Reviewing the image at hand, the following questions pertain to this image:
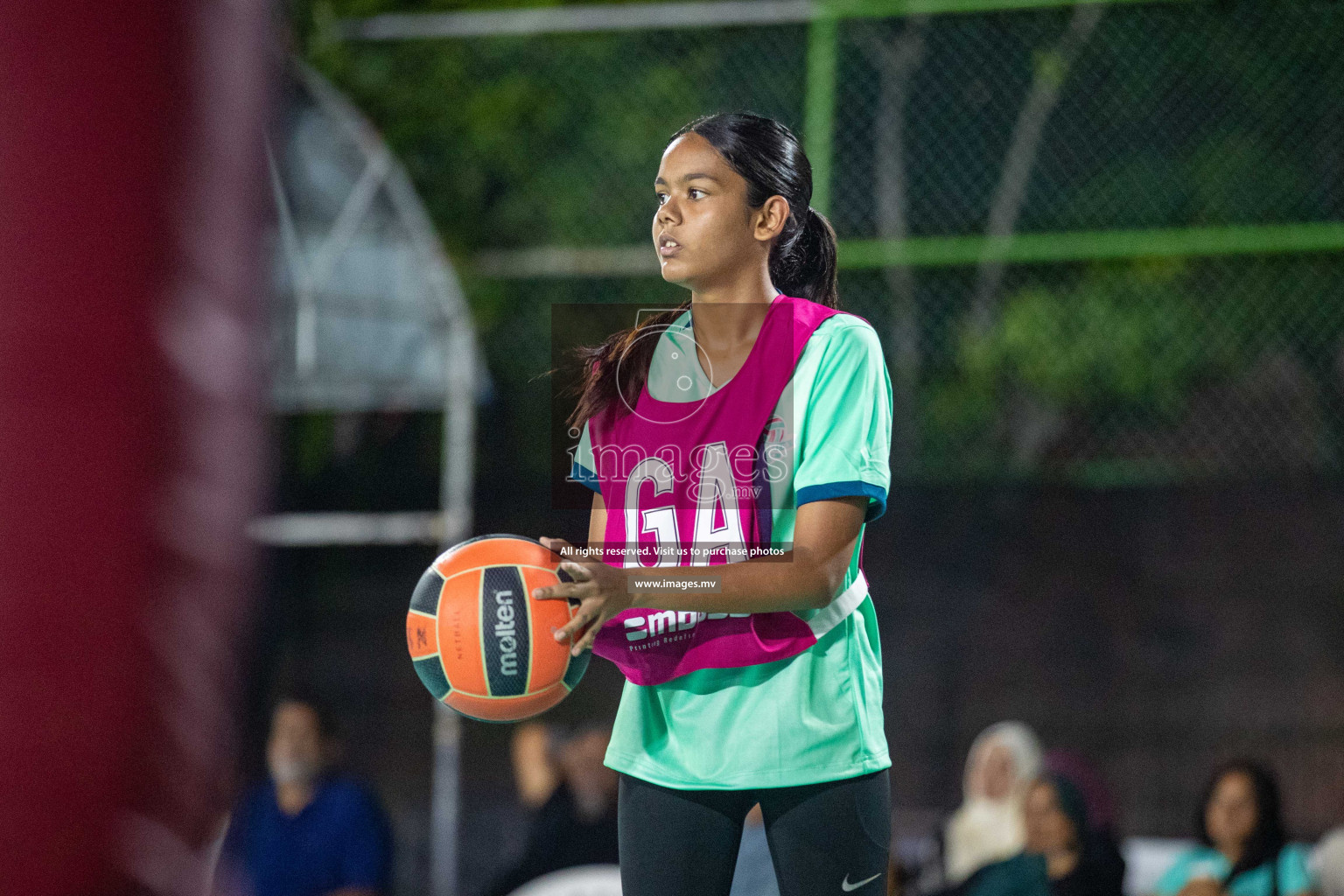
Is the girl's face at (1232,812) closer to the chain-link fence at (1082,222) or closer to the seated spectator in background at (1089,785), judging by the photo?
the seated spectator in background at (1089,785)

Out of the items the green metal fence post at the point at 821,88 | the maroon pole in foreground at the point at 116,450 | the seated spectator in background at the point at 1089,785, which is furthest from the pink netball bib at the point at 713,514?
the green metal fence post at the point at 821,88

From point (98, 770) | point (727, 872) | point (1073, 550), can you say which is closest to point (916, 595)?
point (1073, 550)

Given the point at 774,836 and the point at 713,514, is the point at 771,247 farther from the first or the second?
the point at 774,836

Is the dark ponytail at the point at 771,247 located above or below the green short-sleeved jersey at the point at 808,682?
above

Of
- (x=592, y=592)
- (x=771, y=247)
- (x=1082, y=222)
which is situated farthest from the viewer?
(x=1082, y=222)

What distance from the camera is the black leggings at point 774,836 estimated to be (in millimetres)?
1793

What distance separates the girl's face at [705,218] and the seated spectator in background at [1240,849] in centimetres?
329

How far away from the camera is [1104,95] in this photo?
518 cm

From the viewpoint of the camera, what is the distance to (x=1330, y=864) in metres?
4.35

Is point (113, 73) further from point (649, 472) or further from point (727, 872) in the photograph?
point (727, 872)

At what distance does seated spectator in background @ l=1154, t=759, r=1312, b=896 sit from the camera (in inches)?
164

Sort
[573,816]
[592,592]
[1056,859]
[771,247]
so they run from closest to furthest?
[592,592] → [771,247] → [1056,859] → [573,816]

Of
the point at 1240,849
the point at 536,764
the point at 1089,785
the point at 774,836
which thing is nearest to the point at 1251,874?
the point at 1240,849

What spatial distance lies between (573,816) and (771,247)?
321 centimetres
